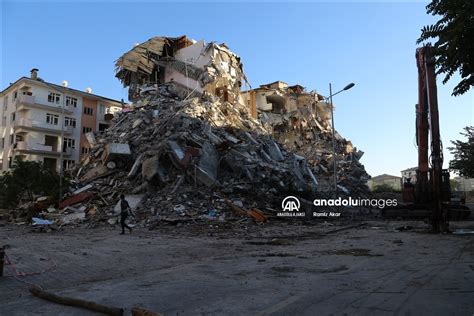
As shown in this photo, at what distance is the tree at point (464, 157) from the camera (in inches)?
1125

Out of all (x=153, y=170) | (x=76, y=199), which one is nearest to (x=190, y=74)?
(x=153, y=170)

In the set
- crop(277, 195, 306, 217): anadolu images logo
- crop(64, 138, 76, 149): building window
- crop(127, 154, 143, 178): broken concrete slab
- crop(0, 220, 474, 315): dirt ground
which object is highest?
crop(64, 138, 76, 149): building window

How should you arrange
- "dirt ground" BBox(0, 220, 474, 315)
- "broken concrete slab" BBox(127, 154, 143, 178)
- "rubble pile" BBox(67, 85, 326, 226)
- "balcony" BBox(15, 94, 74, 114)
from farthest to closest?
1. "balcony" BBox(15, 94, 74, 114)
2. "broken concrete slab" BBox(127, 154, 143, 178)
3. "rubble pile" BBox(67, 85, 326, 226)
4. "dirt ground" BBox(0, 220, 474, 315)

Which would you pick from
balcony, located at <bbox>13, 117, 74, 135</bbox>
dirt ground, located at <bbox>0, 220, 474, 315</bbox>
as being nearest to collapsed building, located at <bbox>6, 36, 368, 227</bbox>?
dirt ground, located at <bbox>0, 220, 474, 315</bbox>

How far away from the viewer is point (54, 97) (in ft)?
148

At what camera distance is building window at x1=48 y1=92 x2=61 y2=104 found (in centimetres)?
4450

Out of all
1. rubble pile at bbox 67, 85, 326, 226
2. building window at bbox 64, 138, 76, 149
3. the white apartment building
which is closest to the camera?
rubble pile at bbox 67, 85, 326, 226

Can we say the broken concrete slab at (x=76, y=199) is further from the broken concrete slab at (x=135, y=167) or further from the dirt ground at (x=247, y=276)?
the dirt ground at (x=247, y=276)

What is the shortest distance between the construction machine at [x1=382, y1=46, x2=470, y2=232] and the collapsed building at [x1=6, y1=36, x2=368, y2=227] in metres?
6.18

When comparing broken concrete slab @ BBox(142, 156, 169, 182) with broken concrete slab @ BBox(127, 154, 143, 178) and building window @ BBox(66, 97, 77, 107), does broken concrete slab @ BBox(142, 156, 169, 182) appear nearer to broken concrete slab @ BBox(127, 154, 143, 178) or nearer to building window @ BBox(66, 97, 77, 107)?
broken concrete slab @ BBox(127, 154, 143, 178)

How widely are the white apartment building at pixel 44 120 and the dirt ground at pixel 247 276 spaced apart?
3396cm

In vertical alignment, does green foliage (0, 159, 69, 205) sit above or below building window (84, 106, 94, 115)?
below

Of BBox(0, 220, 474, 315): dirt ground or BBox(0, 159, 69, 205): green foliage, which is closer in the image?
BBox(0, 220, 474, 315): dirt ground

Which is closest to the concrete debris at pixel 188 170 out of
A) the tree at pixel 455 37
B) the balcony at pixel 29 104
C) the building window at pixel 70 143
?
the tree at pixel 455 37
